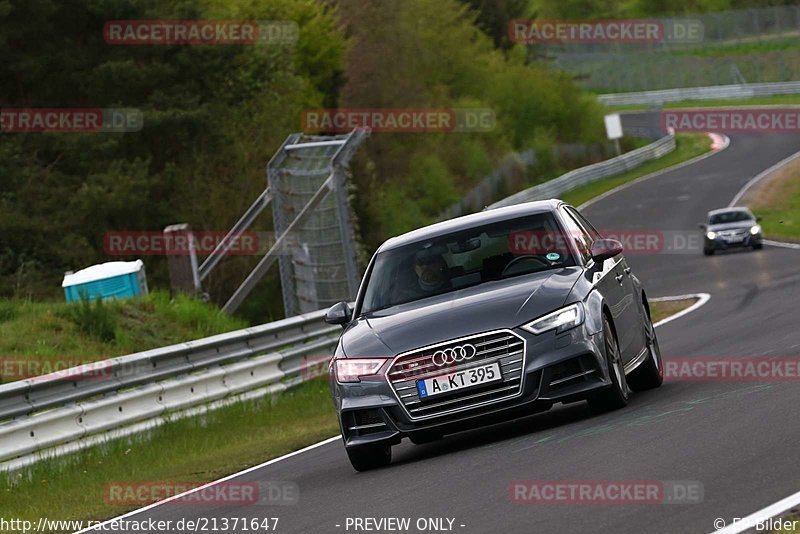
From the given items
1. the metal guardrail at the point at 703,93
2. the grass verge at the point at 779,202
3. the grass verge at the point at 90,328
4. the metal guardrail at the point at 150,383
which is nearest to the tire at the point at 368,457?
the metal guardrail at the point at 150,383

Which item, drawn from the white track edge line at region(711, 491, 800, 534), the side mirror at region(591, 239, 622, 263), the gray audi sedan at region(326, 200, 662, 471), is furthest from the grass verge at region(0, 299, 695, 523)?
the white track edge line at region(711, 491, 800, 534)

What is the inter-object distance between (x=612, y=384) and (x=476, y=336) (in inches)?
44.6

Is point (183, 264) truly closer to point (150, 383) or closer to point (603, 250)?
point (150, 383)

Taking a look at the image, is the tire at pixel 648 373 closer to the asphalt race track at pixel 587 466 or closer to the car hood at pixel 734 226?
the asphalt race track at pixel 587 466

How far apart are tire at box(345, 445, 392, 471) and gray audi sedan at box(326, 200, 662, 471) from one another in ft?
0.03

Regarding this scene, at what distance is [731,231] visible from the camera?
39.0 meters

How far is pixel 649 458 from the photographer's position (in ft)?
27.3

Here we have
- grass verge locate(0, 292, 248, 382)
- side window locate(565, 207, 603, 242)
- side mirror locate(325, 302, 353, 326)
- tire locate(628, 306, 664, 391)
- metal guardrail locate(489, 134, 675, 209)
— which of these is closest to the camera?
side mirror locate(325, 302, 353, 326)

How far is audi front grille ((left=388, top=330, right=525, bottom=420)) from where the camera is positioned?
32.0 ft

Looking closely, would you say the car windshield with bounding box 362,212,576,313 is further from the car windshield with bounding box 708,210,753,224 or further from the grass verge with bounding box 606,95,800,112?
the grass verge with bounding box 606,95,800,112

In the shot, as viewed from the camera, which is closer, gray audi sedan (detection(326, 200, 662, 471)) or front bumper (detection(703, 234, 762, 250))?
gray audi sedan (detection(326, 200, 662, 471))

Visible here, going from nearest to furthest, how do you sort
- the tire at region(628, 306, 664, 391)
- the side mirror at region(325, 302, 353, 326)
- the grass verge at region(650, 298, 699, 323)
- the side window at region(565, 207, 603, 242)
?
the side mirror at region(325, 302, 353, 326) < the side window at region(565, 207, 603, 242) < the tire at region(628, 306, 664, 391) < the grass verge at region(650, 298, 699, 323)

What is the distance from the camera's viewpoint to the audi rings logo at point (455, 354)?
9758mm

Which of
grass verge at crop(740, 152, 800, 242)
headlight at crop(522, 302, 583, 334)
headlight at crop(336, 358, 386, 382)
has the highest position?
headlight at crop(522, 302, 583, 334)
